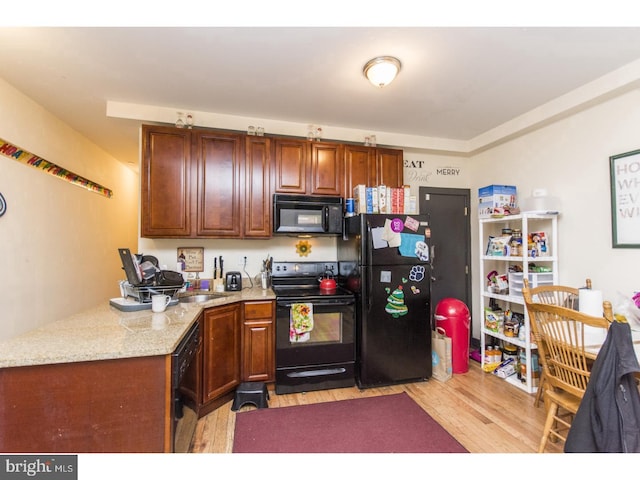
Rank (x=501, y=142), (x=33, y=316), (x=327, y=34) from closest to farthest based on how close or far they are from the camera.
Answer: (x=327, y=34), (x=33, y=316), (x=501, y=142)

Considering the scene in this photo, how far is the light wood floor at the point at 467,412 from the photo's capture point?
1.84 m

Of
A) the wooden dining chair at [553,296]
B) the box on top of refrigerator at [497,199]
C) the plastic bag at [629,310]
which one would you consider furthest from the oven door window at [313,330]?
the plastic bag at [629,310]

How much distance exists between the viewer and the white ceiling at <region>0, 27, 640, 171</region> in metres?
1.71

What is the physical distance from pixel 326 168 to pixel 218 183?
3.43 ft

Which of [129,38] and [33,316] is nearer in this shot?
[129,38]

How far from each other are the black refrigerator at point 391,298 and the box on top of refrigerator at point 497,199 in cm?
81

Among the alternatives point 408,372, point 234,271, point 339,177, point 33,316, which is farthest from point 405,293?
point 33,316

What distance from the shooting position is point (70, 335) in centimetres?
142

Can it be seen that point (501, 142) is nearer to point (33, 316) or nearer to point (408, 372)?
point (408, 372)

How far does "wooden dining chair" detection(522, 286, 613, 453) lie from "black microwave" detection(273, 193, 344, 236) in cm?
168

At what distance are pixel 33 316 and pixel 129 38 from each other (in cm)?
229

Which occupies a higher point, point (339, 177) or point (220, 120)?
point (220, 120)

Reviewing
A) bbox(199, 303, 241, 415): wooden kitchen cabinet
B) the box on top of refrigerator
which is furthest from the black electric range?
the box on top of refrigerator
